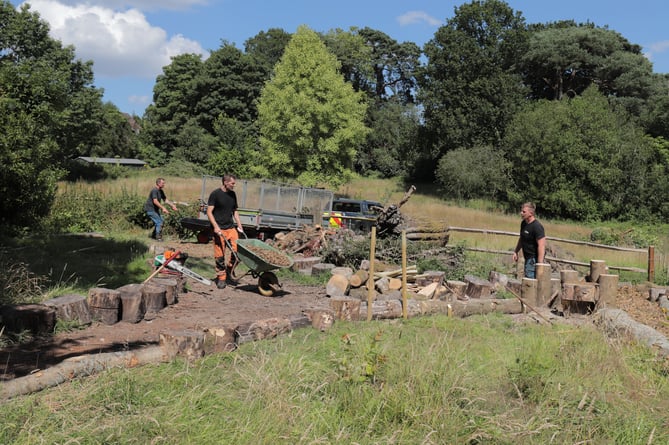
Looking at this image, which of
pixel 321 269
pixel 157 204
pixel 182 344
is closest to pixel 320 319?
pixel 182 344

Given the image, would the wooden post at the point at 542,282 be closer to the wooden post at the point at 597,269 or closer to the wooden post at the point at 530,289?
the wooden post at the point at 530,289

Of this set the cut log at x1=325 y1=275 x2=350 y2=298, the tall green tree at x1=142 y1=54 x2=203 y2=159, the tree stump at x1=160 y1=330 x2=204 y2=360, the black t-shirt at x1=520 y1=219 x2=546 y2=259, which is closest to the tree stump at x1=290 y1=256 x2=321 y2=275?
the cut log at x1=325 y1=275 x2=350 y2=298

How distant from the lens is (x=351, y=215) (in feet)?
59.8

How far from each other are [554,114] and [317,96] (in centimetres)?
1515

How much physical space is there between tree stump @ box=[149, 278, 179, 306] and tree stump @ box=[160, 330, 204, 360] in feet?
7.97

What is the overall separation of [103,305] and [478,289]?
5819 mm

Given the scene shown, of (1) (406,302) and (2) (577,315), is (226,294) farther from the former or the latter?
(2) (577,315)

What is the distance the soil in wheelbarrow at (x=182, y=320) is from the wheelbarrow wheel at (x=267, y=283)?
98 mm

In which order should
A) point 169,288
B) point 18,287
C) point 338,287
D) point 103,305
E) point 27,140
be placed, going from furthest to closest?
1. point 27,140
2. point 338,287
3. point 169,288
4. point 18,287
5. point 103,305

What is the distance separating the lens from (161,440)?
147 inches

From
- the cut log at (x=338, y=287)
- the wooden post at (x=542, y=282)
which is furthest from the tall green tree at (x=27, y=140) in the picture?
the wooden post at (x=542, y=282)

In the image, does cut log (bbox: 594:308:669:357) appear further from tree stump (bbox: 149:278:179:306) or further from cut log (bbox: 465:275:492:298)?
tree stump (bbox: 149:278:179:306)

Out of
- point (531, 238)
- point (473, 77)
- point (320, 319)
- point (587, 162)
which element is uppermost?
point (473, 77)

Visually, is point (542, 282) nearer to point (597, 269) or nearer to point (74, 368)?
point (597, 269)
